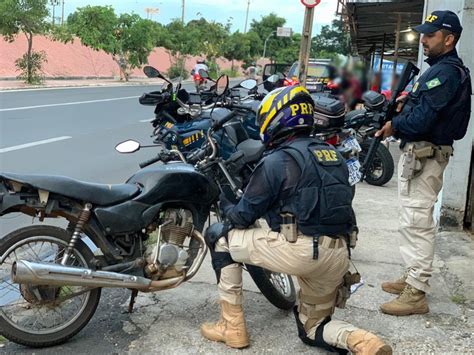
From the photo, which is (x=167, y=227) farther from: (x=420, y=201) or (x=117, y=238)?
(x=420, y=201)

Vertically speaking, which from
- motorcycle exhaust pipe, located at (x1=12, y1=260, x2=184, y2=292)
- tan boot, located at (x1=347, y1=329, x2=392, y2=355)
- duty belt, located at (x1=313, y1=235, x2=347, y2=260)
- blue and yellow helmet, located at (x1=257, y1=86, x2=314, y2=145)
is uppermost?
blue and yellow helmet, located at (x1=257, y1=86, x2=314, y2=145)

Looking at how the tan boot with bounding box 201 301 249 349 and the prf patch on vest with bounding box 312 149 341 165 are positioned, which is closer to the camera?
the prf patch on vest with bounding box 312 149 341 165

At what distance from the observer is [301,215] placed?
277 cm

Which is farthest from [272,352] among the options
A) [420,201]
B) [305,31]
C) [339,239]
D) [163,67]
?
[163,67]

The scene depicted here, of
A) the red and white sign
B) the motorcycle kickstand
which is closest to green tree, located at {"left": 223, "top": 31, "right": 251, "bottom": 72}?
the red and white sign

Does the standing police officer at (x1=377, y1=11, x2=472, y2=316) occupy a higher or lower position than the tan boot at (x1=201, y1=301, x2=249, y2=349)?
higher

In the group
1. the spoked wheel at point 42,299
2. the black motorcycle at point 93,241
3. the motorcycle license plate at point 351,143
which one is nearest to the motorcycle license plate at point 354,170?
the motorcycle license plate at point 351,143

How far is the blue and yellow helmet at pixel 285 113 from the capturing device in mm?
2822

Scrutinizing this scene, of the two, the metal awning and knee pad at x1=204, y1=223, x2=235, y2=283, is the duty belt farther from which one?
the metal awning

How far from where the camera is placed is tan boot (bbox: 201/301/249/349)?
3076 mm

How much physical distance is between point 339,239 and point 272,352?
30.5 inches

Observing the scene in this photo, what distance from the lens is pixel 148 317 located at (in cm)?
345

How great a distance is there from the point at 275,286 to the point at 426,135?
136cm

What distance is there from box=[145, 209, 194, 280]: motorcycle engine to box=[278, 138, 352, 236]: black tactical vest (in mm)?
733
